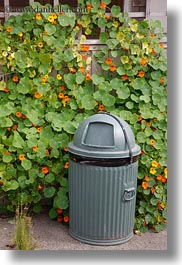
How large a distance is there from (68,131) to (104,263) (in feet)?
3.93

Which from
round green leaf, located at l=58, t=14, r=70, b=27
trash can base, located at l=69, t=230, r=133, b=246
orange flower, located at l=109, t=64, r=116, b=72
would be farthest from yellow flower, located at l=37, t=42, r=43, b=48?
trash can base, located at l=69, t=230, r=133, b=246

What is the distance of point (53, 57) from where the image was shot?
394 centimetres

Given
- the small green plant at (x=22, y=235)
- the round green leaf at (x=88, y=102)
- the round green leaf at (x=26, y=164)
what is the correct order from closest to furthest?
1. the small green plant at (x=22, y=235)
2. the round green leaf at (x=26, y=164)
3. the round green leaf at (x=88, y=102)

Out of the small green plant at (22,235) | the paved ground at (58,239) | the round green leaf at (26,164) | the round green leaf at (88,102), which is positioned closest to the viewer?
the small green plant at (22,235)

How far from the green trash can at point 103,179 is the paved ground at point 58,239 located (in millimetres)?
79

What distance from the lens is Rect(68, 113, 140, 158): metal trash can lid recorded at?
10.8 ft

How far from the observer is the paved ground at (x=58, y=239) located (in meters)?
3.46

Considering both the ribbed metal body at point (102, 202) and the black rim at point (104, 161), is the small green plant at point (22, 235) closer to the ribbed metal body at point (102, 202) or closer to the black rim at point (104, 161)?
the ribbed metal body at point (102, 202)

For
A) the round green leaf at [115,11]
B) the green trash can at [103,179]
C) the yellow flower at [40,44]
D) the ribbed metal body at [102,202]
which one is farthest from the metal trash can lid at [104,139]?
the round green leaf at [115,11]

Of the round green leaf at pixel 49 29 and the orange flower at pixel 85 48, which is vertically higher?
the round green leaf at pixel 49 29

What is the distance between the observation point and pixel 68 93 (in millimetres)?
3973

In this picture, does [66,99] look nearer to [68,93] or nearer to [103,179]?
[68,93]

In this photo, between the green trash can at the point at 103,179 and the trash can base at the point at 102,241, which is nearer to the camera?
the green trash can at the point at 103,179

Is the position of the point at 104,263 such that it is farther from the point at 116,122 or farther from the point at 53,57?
the point at 53,57
